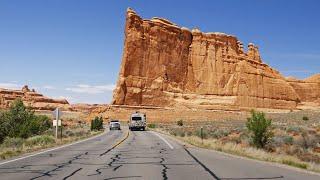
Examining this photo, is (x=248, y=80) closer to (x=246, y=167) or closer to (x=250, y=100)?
(x=250, y=100)

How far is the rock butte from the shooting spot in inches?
4700

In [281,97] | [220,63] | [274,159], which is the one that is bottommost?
[274,159]

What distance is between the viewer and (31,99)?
585 feet

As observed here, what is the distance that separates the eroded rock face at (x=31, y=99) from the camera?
562ft

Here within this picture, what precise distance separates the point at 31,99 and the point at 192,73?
73434 millimetres

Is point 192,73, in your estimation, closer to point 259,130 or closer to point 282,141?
point 282,141

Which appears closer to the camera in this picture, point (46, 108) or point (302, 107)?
point (302, 107)

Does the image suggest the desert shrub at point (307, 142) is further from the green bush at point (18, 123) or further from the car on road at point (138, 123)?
the car on road at point (138, 123)

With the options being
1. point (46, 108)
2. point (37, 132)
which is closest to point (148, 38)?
point (46, 108)

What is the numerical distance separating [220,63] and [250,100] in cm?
1325

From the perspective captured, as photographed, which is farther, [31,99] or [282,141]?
[31,99]

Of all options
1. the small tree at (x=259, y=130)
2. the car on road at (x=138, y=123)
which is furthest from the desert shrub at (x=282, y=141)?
the car on road at (x=138, y=123)

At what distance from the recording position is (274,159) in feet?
60.4

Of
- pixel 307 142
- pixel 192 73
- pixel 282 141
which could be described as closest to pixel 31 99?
pixel 192 73
